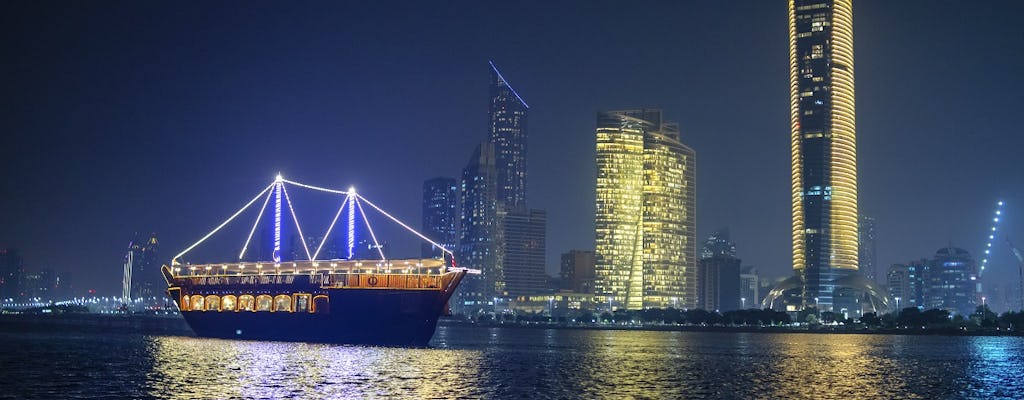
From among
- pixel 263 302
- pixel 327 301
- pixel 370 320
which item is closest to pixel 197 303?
pixel 263 302

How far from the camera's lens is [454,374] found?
8188cm

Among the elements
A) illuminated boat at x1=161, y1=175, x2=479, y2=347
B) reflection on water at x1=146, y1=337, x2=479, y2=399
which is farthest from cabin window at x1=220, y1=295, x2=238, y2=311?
reflection on water at x1=146, y1=337, x2=479, y2=399

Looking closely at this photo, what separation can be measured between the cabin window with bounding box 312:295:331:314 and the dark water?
206 inches

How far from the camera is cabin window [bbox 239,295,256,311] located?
424 ft

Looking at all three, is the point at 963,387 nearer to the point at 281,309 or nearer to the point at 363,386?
the point at 363,386

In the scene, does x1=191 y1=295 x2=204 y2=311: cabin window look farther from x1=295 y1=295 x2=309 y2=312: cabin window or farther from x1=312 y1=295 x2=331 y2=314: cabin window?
x1=312 y1=295 x2=331 y2=314: cabin window

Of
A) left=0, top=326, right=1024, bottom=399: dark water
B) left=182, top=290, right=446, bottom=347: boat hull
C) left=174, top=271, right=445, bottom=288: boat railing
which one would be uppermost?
left=174, top=271, right=445, bottom=288: boat railing

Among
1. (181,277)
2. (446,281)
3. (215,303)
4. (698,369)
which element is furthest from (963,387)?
(181,277)

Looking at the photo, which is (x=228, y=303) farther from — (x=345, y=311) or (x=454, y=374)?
(x=454, y=374)

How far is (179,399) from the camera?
201 feet

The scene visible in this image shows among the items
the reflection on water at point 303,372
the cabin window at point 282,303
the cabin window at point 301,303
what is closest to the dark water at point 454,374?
the reflection on water at point 303,372

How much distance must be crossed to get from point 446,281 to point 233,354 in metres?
25.6

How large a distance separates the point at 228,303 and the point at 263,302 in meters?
7.79

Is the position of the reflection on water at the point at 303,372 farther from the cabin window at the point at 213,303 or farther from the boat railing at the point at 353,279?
the cabin window at the point at 213,303
